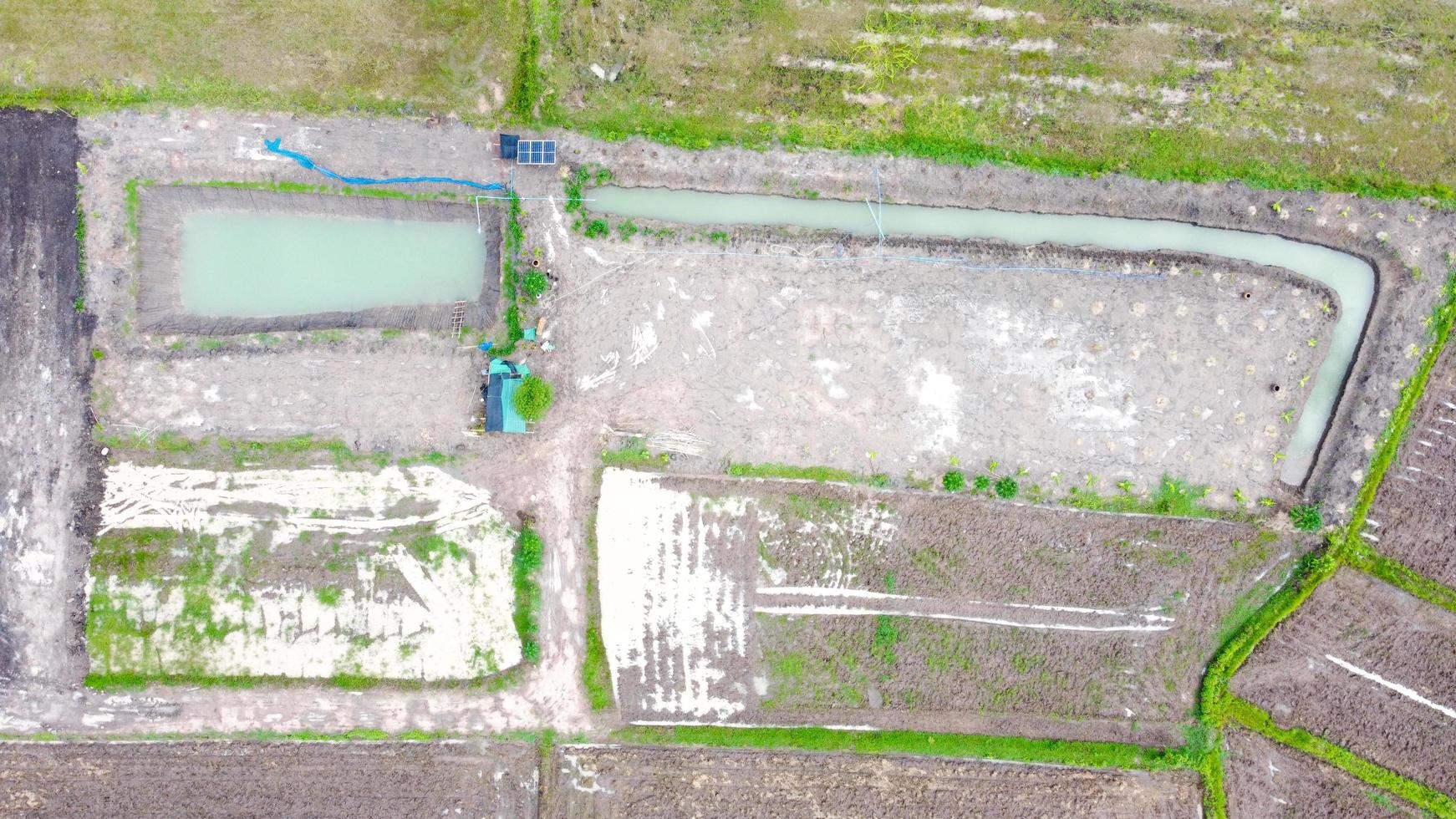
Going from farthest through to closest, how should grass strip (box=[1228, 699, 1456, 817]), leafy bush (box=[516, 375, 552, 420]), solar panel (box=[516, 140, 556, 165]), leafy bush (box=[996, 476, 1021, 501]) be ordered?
1. grass strip (box=[1228, 699, 1456, 817])
2. leafy bush (box=[996, 476, 1021, 501])
3. solar panel (box=[516, 140, 556, 165])
4. leafy bush (box=[516, 375, 552, 420])

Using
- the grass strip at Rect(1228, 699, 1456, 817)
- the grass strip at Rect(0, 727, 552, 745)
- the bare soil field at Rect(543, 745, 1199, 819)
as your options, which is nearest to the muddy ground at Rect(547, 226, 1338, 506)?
the grass strip at Rect(1228, 699, 1456, 817)

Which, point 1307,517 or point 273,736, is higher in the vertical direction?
point 1307,517

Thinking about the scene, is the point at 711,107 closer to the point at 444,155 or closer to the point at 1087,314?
the point at 444,155

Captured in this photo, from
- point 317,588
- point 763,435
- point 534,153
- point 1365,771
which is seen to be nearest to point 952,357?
point 763,435

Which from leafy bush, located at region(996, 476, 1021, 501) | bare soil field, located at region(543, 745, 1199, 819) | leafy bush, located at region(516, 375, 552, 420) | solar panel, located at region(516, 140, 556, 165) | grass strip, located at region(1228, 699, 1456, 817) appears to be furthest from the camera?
bare soil field, located at region(543, 745, 1199, 819)

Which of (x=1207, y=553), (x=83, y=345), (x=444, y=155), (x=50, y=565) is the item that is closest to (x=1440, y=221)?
(x=1207, y=553)

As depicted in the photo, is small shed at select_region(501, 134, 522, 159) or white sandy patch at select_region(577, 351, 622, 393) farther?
white sandy patch at select_region(577, 351, 622, 393)

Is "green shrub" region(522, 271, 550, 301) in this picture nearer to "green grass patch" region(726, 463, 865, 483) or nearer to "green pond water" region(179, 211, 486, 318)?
"green pond water" region(179, 211, 486, 318)

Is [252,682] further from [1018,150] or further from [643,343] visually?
[1018,150]
